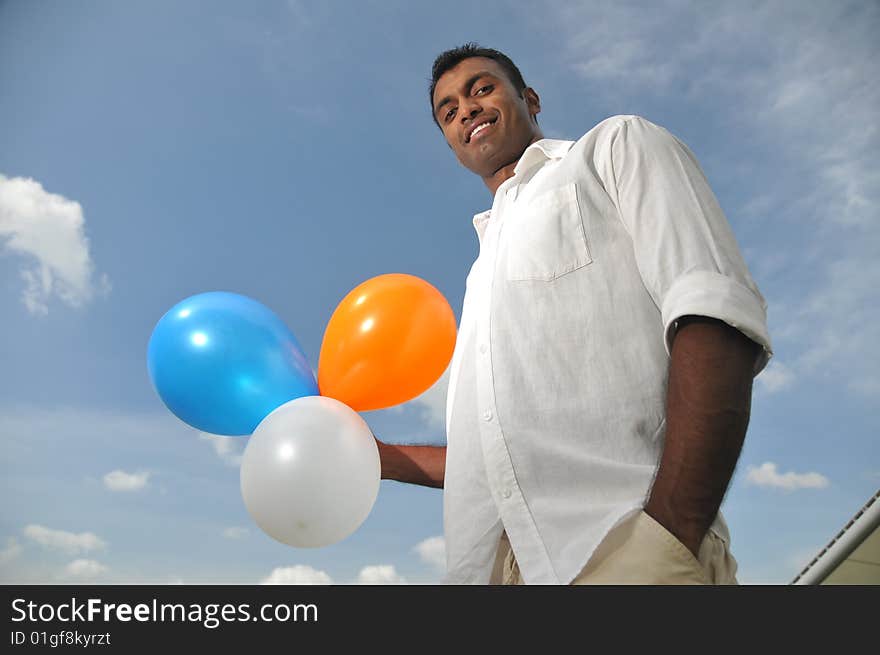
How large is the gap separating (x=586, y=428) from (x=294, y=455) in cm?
61

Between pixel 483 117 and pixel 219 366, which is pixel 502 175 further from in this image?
pixel 219 366

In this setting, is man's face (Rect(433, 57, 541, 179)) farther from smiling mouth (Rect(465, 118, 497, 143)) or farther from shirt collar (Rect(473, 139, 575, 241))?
shirt collar (Rect(473, 139, 575, 241))

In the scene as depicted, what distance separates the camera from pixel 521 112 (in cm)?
163

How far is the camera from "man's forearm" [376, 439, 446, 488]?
159 centimetres

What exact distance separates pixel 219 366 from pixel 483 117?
2.87ft

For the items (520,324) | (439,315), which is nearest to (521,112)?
(439,315)

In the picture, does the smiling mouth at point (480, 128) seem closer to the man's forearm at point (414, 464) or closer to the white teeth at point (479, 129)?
the white teeth at point (479, 129)

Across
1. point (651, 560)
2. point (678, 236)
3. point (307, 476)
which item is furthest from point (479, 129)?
point (651, 560)

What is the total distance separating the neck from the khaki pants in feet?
3.13

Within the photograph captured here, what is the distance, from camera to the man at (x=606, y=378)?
87 centimetres

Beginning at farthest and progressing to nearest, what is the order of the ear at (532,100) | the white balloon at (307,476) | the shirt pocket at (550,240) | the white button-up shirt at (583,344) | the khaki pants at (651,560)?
the ear at (532,100), the white balloon at (307,476), the shirt pocket at (550,240), the white button-up shirt at (583,344), the khaki pants at (651,560)

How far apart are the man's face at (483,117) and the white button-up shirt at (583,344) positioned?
1.33ft

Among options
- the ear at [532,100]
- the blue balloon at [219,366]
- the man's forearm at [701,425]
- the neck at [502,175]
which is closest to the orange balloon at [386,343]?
the blue balloon at [219,366]
